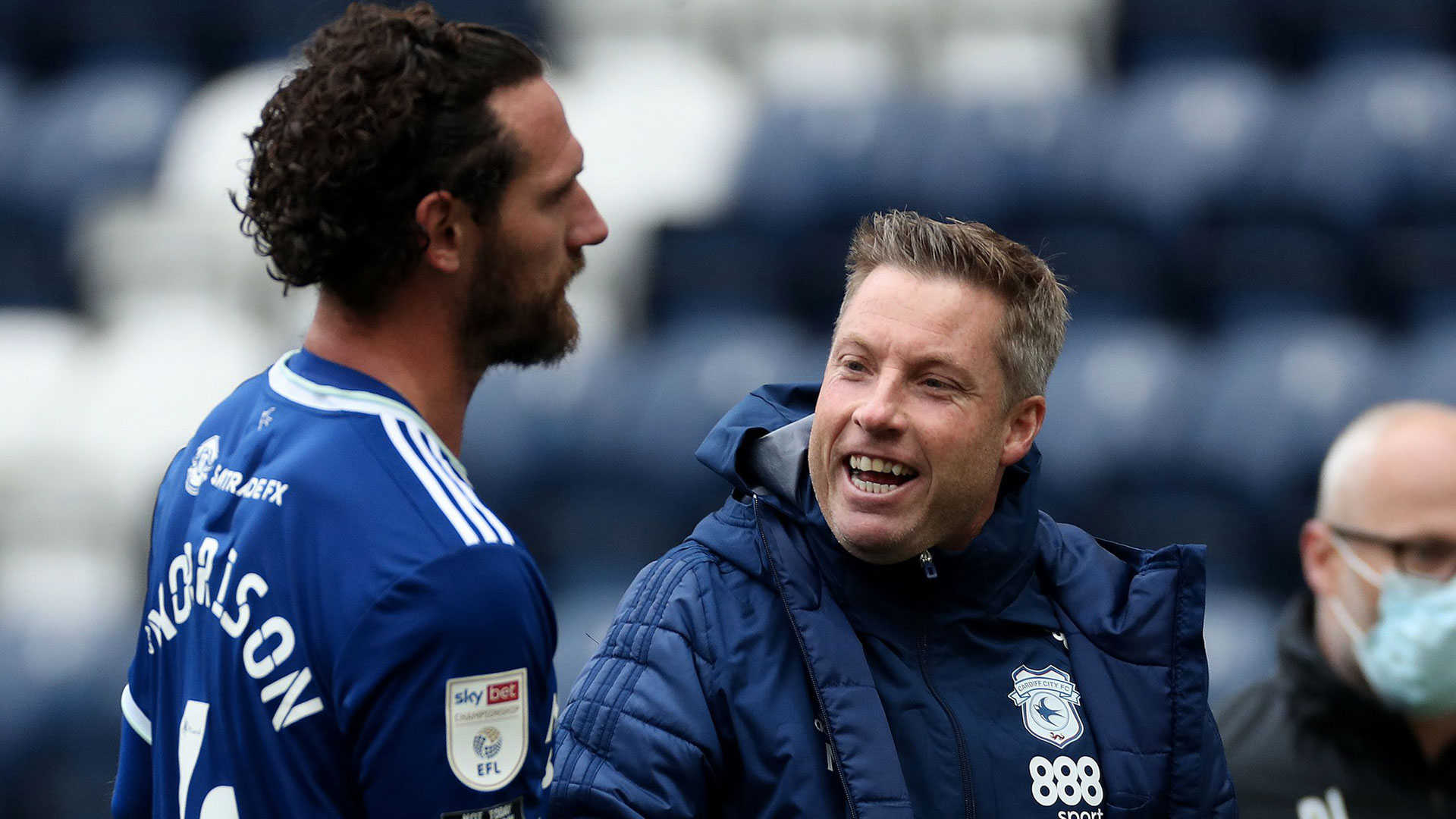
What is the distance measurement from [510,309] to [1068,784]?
2.55ft

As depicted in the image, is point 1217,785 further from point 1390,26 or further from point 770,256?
point 1390,26

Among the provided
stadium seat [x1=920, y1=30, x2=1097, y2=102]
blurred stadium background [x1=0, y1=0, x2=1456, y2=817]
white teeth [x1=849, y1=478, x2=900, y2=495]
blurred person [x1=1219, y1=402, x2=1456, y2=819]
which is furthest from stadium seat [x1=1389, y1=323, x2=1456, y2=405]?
white teeth [x1=849, y1=478, x2=900, y2=495]

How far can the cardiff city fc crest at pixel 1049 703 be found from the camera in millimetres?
1649

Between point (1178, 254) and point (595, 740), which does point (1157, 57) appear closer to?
point (1178, 254)

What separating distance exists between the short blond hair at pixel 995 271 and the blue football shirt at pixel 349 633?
2.05ft

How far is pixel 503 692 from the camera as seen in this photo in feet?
4.17

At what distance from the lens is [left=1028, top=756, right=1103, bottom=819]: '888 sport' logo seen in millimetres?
1608

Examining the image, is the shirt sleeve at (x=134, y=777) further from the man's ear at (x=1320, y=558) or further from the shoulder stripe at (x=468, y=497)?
the man's ear at (x=1320, y=558)

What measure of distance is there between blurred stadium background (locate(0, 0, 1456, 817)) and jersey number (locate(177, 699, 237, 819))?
92.1 inches

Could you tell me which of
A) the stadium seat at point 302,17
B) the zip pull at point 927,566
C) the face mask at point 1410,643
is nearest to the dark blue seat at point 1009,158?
the stadium seat at point 302,17

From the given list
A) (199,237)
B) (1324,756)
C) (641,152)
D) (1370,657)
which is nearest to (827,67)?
(641,152)

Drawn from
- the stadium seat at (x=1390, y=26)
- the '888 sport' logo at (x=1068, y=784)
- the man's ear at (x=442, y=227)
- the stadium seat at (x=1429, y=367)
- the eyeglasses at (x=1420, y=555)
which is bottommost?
the '888 sport' logo at (x=1068, y=784)

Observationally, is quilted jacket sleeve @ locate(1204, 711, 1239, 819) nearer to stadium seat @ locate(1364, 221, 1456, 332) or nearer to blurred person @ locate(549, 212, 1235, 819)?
blurred person @ locate(549, 212, 1235, 819)

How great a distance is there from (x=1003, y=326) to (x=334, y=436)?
80 cm
